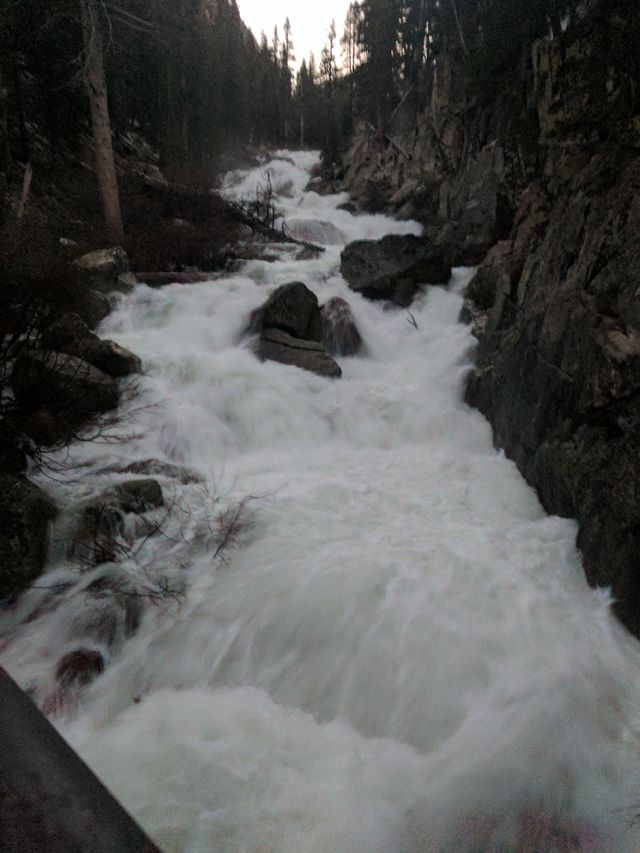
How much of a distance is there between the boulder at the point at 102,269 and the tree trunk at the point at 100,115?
194 centimetres

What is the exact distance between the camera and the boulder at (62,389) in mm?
4500

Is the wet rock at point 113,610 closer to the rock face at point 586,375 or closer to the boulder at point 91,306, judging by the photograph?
the rock face at point 586,375

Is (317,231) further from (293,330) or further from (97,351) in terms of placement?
(97,351)

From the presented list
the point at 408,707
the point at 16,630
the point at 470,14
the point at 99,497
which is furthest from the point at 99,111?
the point at 470,14

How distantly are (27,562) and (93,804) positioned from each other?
4.16 metres

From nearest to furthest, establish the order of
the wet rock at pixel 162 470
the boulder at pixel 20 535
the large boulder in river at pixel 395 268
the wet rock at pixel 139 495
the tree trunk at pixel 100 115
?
the boulder at pixel 20 535, the wet rock at pixel 139 495, the wet rock at pixel 162 470, the tree trunk at pixel 100 115, the large boulder in river at pixel 395 268

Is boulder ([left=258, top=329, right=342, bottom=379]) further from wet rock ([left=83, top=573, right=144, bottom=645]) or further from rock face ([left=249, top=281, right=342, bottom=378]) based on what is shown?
wet rock ([left=83, top=573, right=144, bottom=645])

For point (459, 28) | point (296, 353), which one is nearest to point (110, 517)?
point (296, 353)

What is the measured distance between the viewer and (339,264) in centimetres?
1614

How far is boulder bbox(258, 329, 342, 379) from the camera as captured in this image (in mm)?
9969

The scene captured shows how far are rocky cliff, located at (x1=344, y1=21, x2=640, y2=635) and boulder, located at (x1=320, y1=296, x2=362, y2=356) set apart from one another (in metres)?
2.79

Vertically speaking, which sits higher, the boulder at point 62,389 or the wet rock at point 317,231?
the wet rock at point 317,231

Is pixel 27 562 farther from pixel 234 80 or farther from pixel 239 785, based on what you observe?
pixel 234 80

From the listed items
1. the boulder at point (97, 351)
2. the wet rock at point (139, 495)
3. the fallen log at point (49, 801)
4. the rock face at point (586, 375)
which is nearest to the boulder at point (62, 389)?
the boulder at point (97, 351)
